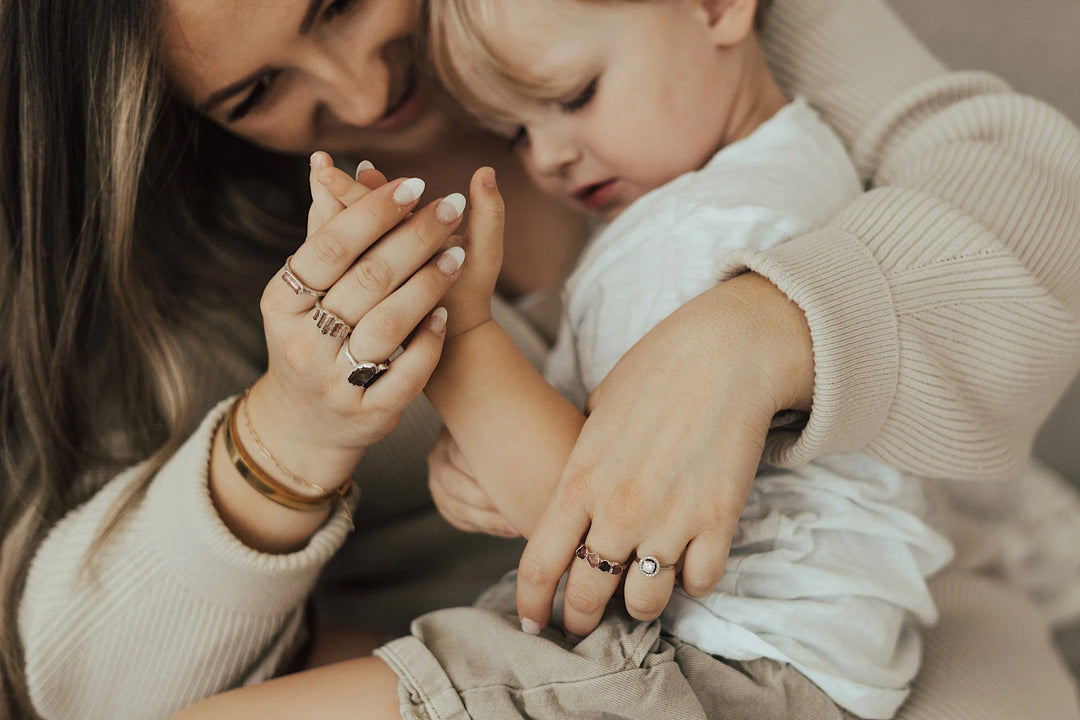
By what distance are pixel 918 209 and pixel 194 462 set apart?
680mm

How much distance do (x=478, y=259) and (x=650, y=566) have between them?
0.28 metres

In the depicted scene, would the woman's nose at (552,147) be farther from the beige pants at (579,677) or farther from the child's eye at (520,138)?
the beige pants at (579,677)

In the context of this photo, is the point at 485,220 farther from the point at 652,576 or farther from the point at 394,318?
the point at 652,576

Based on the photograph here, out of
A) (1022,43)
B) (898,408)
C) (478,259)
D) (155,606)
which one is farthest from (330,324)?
(1022,43)

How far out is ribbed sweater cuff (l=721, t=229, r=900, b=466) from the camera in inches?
25.0

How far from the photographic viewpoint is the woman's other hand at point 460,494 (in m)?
0.79

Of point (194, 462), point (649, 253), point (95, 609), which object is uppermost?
point (649, 253)

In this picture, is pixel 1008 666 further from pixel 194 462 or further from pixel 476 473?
pixel 194 462

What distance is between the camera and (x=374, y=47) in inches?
32.7

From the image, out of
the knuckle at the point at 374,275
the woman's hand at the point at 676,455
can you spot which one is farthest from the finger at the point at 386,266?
the woman's hand at the point at 676,455

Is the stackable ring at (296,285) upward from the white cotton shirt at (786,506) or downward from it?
upward

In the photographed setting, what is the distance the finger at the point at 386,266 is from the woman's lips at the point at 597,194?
1.14ft

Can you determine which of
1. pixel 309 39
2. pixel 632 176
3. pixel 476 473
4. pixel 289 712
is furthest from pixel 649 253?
pixel 289 712

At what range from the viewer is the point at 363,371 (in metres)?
0.63
